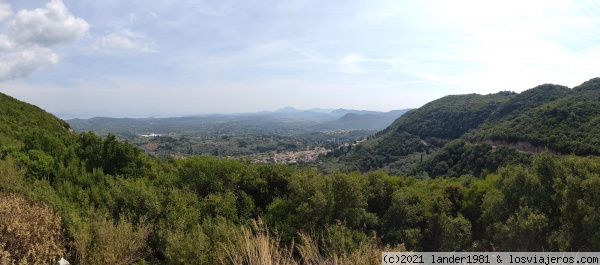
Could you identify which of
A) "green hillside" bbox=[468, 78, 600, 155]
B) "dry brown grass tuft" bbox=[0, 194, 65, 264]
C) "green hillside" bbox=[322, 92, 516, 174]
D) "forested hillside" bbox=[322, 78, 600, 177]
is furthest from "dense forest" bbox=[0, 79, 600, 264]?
"green hillside" bbox=[322, 92, 516, 174]

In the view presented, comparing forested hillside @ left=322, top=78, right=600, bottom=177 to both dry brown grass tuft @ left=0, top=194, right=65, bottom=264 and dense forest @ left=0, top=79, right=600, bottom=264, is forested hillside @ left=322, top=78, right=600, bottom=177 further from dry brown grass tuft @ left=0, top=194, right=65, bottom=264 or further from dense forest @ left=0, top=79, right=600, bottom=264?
dry brown grass tuft @ left=0, top=194, right=65, bottom=264

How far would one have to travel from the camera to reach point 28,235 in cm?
495

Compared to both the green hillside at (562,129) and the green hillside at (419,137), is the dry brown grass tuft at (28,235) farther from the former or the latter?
the green hillside at (419,137)

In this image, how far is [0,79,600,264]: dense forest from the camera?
5441mm

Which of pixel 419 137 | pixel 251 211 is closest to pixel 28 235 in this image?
pixel 251 211

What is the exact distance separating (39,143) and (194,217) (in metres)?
8.77

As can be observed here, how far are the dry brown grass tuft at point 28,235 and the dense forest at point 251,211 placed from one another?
3 cm

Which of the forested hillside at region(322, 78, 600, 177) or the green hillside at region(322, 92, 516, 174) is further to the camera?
the green hillside at region(322, 92, 516, 174)

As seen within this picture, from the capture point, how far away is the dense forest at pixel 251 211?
17.9 ft

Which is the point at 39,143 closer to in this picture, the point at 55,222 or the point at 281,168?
the point at 55,222

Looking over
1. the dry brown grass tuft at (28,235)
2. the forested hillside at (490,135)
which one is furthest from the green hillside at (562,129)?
the dry brown grass tuft at (28,235)

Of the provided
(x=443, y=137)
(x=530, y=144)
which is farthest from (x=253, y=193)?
(x=443, y=137)

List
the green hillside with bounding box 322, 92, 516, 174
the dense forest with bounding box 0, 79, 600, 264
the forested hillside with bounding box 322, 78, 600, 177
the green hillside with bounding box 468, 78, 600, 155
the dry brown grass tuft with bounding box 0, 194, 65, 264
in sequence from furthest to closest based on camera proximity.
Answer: the green hillside with bounding box 322, 92, 516, 174 → the forested hillside with bounding box 322, 78, 600, 177 → the green hillside with bounding box 468, 78, 600, 155 → the dense forest with bounding box 0, 79, 600, 264 → the dry brown grass tuft with bounding box 0, 194, 65, 264

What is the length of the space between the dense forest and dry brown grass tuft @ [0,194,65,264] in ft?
0.08
